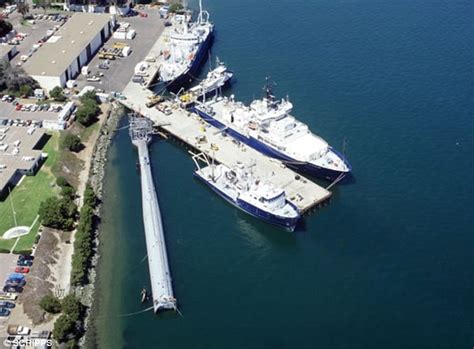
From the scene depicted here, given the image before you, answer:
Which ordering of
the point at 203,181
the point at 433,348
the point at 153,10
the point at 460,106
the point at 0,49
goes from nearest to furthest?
the point at 433,348, the point at 203,181, the point at 460,106, the point at 0,49, the point at 153,10

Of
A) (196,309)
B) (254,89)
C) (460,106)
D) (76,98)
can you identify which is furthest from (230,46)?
(196,309)

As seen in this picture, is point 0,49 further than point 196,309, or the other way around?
point 0,49

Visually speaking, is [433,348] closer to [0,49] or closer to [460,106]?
[460,106]

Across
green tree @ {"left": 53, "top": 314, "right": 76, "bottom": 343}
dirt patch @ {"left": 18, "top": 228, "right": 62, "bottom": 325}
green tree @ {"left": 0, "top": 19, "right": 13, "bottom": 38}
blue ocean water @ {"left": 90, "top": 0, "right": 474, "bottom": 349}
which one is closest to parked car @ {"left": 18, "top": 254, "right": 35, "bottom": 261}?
dirt patch @ {"left": 18, "top": 228, "right": 62, "bottom": 325}

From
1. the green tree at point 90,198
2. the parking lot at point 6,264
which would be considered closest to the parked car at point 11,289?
the parking lot at point 6,264

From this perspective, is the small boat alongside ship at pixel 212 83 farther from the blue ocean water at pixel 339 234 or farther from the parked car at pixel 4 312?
the parked car at pixel 4 312

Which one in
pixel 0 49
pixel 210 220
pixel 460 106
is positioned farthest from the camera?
pixel 0 49

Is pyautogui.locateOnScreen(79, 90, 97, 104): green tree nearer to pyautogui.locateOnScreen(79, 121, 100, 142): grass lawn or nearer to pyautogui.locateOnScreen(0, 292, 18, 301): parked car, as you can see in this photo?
pyautogui.locateOnScreen(79, 121, 100, 142): grass lawn
